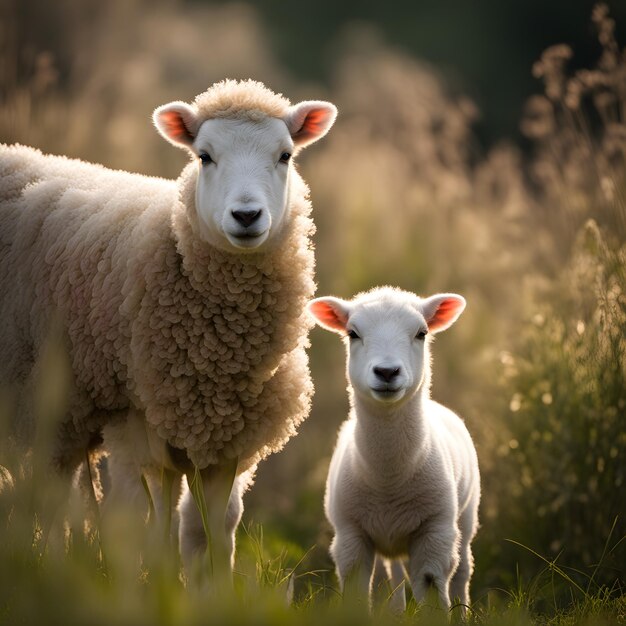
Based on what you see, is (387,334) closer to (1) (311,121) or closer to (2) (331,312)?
(2) (331,312)

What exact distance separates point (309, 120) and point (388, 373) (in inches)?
47.4

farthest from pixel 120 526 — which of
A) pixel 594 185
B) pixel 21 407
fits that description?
pixel 594 185

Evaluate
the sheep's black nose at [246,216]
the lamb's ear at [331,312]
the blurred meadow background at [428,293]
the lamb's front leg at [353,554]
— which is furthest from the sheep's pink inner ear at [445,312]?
the sheep's black nose at [246,216]

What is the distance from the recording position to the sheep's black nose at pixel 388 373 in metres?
4.12

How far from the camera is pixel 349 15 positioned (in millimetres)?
31469

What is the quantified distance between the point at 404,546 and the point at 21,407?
1.71 metres

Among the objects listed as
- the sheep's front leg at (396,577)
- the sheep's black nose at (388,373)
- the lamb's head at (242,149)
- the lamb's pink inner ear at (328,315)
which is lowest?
the sheep's front leg at (396,577)

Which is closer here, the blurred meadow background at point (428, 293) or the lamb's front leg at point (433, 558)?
the blurred meadow background at point (428, 293)

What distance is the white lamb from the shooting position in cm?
431

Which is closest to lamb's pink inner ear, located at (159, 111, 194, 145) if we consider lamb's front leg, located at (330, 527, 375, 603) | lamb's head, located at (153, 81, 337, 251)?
lamb's head, located at (153, 81, 337, 251)

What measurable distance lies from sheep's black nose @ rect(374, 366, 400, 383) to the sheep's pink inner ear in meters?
0.62

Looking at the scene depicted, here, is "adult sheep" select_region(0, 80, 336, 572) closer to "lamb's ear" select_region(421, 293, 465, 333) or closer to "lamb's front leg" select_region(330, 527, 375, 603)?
"lamb's front leg" select_region(330, 527, 375, 603)

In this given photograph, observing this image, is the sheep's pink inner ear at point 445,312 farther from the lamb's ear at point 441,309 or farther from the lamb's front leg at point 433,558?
the lamb's front leg at point 433,558

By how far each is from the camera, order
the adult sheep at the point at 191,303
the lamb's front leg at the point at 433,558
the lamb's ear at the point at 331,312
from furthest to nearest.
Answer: the lamb's ear at the point at 331,312
the lamb's front leg at the point at 433,558
the adult sheep at the point at 191,303
